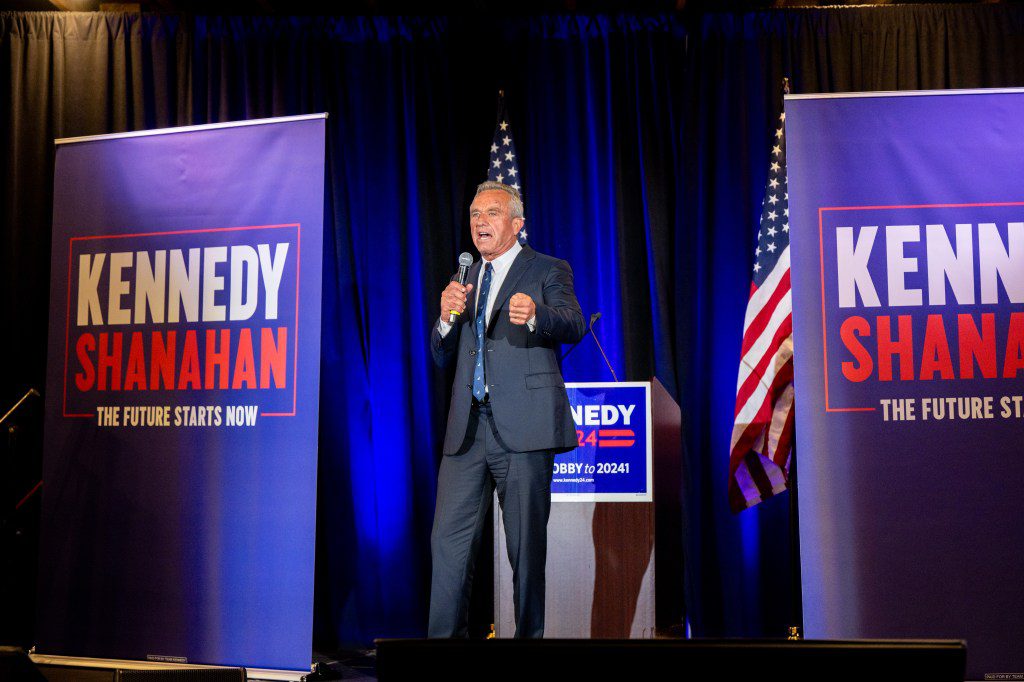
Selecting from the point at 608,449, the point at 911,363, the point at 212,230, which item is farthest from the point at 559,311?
the point at 212,230

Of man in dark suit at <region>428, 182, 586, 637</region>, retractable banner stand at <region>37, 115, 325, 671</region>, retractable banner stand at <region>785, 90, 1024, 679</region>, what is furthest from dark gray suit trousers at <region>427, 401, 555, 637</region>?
retractable banner stand at <region>785, 90, 1024, 679</region>

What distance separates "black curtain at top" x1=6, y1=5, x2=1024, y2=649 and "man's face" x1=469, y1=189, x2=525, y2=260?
6.17 ft

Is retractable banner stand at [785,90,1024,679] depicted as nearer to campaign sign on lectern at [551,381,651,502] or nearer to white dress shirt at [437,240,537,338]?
campaign sign on lectern at [551,381,651,502]

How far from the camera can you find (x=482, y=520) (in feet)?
11.2

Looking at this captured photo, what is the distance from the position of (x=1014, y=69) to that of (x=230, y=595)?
5082mm

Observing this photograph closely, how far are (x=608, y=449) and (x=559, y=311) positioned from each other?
3.72ft

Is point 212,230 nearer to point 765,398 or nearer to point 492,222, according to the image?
point 492,222

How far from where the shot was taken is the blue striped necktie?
342 cm

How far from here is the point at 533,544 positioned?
3.32 meters

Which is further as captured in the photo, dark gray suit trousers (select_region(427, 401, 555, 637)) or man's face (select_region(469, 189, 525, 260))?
man's face (select_region(469, 189, 525, 260))

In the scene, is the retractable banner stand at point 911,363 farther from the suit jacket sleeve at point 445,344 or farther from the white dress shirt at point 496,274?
the suit jacket sleeve at point 445,344

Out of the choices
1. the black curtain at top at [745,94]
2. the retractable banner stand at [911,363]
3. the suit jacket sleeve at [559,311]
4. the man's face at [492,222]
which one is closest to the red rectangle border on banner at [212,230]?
the man's face at [492,222]

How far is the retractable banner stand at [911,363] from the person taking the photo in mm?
3627

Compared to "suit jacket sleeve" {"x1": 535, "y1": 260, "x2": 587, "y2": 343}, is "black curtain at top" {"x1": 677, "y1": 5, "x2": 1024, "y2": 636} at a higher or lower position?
higher
